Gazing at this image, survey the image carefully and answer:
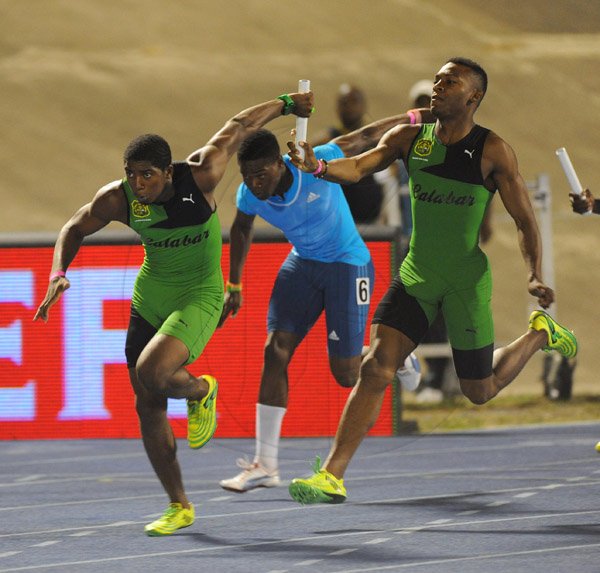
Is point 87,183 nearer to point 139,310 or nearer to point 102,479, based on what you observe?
point 102,479

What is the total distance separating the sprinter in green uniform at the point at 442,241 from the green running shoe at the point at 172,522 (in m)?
0.65

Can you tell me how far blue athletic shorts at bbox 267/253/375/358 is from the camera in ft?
31.3

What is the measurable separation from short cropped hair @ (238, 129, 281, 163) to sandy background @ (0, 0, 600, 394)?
85.4ft

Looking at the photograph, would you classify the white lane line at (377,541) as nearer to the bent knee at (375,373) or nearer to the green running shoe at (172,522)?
the bent knee at (375,373)

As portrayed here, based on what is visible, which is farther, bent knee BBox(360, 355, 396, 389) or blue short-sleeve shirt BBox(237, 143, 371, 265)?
blue short-sleeve shirt BBox(237, 143, 371, 265)

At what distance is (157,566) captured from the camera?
739 centimetres

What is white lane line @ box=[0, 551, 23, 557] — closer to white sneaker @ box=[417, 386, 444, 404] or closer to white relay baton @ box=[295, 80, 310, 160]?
white relay baton @ box=[295, 80, 310, 160]

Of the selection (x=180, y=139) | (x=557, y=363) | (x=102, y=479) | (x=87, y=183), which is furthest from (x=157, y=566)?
(x=180, y=139)

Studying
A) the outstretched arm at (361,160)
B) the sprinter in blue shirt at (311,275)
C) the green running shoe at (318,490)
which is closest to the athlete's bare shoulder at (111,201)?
the outstretched arm at (361,160)

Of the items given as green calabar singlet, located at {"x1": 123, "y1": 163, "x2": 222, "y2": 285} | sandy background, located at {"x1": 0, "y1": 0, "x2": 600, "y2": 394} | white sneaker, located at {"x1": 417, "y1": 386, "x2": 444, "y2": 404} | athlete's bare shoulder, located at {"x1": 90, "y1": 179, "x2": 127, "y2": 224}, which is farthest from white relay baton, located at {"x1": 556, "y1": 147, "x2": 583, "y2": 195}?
sandy background, located at {"x1": 0, "y1": 0, "x2": 600, "y2": 394}

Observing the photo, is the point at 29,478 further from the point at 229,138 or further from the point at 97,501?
the point at 229,138

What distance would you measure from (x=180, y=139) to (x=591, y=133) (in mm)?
11049

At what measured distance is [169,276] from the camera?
27.0 feet

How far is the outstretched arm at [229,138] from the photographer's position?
816 centimetres
